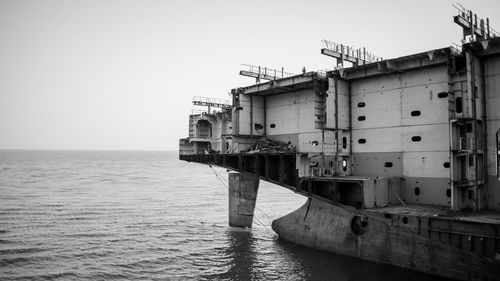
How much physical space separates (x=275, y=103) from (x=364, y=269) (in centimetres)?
1466

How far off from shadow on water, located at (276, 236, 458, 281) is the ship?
442 mm

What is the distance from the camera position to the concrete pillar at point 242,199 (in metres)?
33.3

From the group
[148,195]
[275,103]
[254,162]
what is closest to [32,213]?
[148,195]

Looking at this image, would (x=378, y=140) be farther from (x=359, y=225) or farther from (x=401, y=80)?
(x=359, y=225)

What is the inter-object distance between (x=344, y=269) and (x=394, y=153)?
766 cm

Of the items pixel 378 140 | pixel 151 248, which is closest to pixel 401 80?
pixel 378 140

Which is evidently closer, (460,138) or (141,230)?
(460,138)

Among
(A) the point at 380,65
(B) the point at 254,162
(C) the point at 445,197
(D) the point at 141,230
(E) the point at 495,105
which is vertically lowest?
(D) the point at 141,230

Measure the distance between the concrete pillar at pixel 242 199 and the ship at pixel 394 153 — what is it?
4.52 m

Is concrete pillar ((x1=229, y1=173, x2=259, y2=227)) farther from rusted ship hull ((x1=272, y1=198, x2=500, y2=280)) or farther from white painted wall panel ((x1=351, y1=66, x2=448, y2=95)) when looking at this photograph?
white painted wall panel ((x1=351, y1=66, x2=448, y2=95))

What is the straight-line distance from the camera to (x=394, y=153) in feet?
73.9

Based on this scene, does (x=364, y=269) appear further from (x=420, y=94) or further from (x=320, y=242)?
(x=420, y=94)

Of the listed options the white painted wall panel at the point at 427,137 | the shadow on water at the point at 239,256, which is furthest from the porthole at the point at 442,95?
the shadow on water at the point at 239,256

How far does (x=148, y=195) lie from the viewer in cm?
5669
